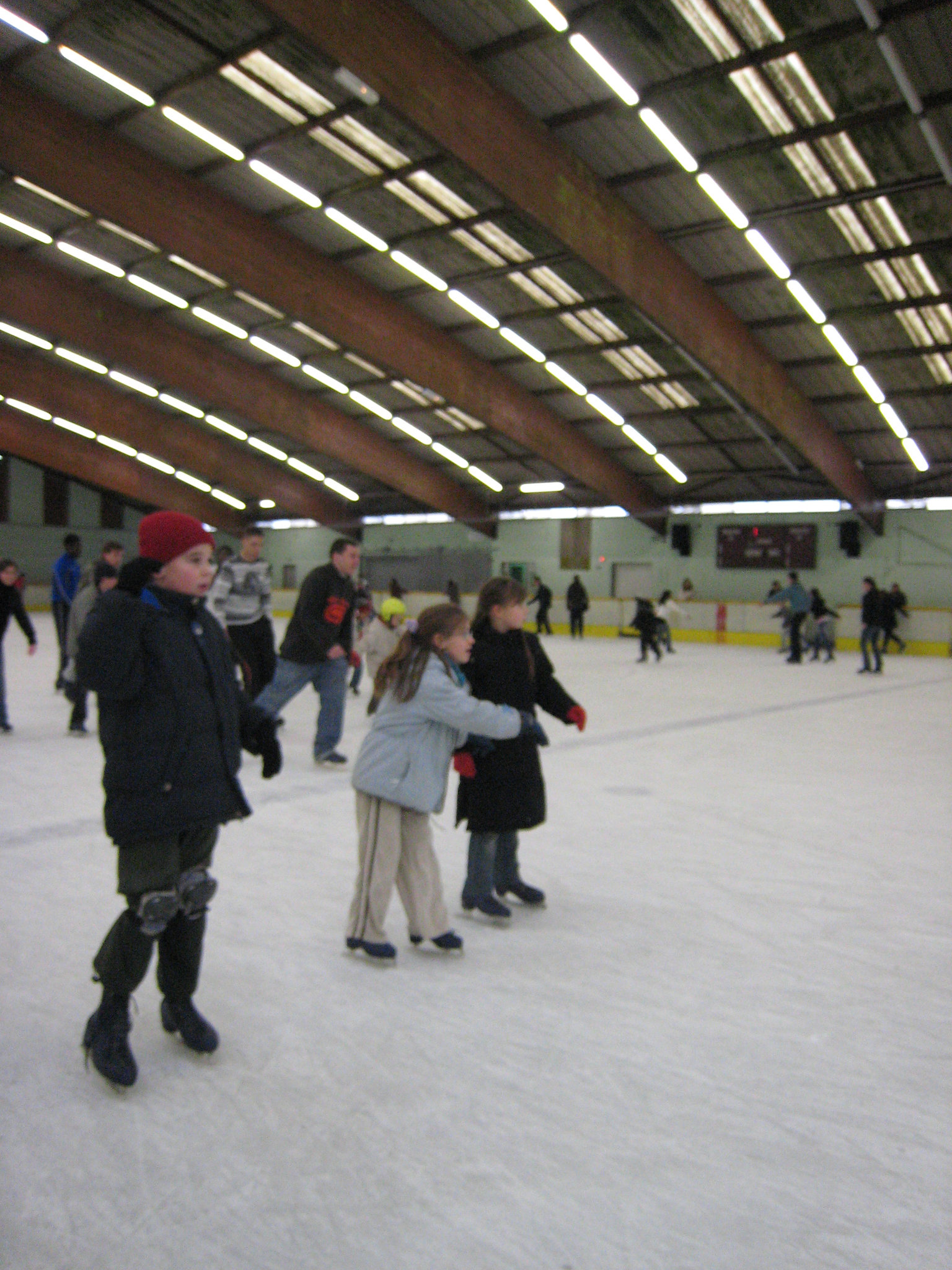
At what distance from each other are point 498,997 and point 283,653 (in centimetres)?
426

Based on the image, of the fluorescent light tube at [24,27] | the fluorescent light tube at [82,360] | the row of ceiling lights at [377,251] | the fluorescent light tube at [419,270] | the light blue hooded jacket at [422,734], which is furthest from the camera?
the fluorescent light tube at [82,360]

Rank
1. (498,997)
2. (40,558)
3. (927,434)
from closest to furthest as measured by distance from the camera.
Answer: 1. (498,997)
2. (927,434)
3. (40,558)

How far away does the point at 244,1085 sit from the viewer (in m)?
2.47

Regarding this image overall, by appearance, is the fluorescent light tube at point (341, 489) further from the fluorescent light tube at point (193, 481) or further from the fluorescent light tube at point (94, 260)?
the fluorescent light tube at point (94, 260)

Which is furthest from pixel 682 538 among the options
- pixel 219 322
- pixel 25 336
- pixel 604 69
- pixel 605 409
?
pixel 25 336

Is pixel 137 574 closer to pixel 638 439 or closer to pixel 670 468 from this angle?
pixel 638 439

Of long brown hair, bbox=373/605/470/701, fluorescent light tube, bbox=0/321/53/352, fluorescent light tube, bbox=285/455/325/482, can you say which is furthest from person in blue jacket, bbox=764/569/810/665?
fluorescent light tube, bbox=0/321/53/352

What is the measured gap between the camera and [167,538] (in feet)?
8.03

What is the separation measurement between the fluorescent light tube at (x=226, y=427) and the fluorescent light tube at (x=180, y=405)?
1.34 feet

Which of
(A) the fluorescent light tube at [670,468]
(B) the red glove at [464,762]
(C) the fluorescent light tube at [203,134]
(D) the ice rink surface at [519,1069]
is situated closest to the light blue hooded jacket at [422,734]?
(B) the red glove at [464,762]

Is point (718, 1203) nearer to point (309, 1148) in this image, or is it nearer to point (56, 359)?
point (309, 1148)

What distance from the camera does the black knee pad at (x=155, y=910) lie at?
242cm

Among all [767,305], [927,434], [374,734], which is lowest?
[374,734]

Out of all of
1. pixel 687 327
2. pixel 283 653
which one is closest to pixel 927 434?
pixel 687 327
